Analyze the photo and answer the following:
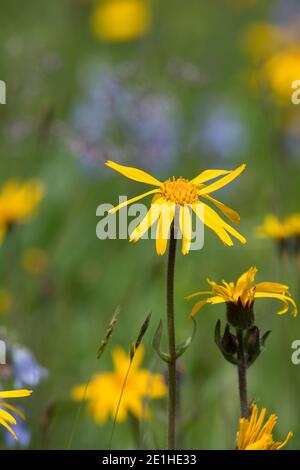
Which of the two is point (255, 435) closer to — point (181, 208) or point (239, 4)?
point (181, 208)

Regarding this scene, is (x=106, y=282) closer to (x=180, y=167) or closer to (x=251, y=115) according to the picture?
(x=180, y=167)

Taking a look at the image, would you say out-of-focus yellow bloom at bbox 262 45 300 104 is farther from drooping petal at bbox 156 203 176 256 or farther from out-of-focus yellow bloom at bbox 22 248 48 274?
drooping petal at bbox 156 203 176 256

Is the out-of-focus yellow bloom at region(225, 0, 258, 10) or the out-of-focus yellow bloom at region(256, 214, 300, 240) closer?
the out-of-focus yellow bloom at region(256, 214, 300, 240)

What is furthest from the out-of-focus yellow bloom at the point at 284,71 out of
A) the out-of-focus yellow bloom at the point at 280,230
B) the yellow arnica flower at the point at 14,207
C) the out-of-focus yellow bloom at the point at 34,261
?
the out-of-focus yellow bloom at the point at 280,230

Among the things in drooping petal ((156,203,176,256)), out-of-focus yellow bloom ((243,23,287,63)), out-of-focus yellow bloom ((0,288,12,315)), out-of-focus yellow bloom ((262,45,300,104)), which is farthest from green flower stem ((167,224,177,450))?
out-of-focus yellow bloom ((243,23,287,63))

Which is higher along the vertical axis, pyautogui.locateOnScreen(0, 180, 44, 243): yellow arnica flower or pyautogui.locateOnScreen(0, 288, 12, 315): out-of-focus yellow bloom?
pyautogui.locateOnScreen(0, 180, 44, 243): yellow arnica flower
